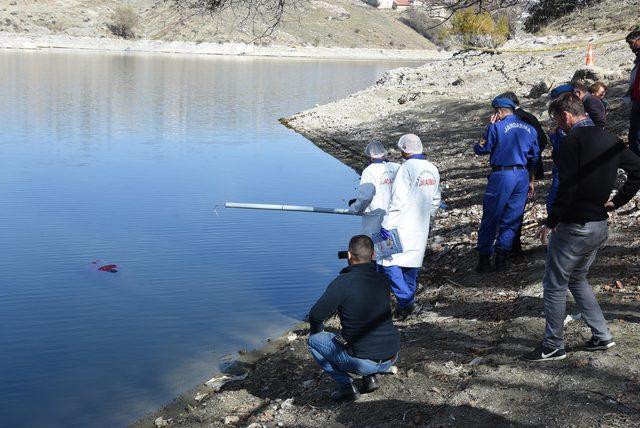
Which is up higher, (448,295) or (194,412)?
(448,295)

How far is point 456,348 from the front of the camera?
755 centimetres

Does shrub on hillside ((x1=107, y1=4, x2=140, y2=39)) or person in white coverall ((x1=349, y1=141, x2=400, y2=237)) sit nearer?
person in white coverall ((x1=349, y1=141, x2=400, y2=237))

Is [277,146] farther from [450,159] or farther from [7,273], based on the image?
[7,273]

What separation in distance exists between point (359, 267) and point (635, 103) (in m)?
4.98

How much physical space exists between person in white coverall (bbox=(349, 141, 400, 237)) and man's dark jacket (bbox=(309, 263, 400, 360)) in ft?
7.42

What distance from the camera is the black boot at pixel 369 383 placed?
6680 mm

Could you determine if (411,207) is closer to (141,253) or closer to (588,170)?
(588,170)

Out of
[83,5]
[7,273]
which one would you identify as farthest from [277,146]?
[83,5]

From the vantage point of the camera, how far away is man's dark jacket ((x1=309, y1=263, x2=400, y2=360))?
6383 mm

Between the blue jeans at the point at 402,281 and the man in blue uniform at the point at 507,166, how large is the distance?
49.0 inches

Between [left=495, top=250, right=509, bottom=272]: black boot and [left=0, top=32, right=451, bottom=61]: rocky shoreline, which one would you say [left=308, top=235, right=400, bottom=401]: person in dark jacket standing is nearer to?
[left=495, top=250, right=509, bottom=272]: black boot

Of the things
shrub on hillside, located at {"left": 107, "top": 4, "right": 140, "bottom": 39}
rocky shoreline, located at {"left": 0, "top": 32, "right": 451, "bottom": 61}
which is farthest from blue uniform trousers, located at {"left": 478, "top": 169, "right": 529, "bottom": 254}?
shrub on hillside, located at {"left": 107, "top": 4, "right": 140, "bottom": 39}

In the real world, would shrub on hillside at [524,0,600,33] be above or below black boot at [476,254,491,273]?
above

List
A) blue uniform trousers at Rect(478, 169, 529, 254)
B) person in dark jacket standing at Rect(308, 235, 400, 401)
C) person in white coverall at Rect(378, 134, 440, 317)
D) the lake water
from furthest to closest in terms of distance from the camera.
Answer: blue uniform trousers at Rect(478, 169, 529, 254) < the lake water < person in white coverall at Rect(378, 134, 440, 317) < person in dark jacket standing at Rect(308, 235, 400, 401)
